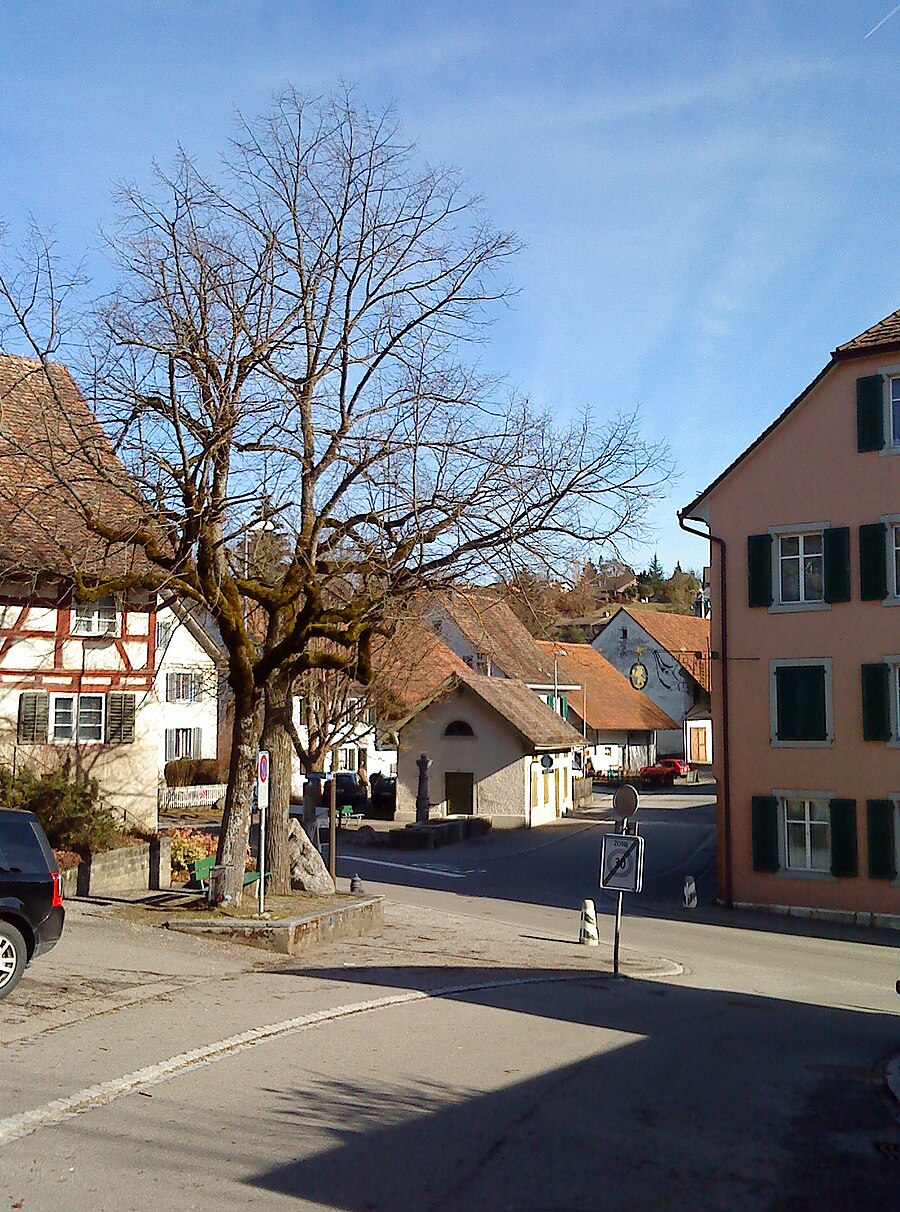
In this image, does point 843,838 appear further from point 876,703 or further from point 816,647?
point 816,647

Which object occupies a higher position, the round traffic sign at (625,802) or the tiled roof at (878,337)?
the tiled roof at (878,337)

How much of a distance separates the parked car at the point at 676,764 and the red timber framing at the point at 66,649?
4224 centimetres

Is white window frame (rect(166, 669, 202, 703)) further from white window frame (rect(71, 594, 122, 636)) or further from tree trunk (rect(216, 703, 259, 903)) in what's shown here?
tree trunk (rect(216, 703, 259, 903))

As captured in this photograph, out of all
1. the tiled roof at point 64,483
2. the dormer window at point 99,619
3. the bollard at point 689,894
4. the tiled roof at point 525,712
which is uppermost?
the tiled roof at point 64,483

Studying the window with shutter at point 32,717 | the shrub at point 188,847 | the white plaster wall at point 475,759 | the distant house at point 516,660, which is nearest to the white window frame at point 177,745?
the white plaster wall at point 475,759

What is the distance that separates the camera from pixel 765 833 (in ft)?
87.3

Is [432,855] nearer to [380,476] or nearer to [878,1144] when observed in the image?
[380,476]

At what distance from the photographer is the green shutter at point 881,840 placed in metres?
25.0

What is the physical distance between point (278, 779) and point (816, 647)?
13.0m

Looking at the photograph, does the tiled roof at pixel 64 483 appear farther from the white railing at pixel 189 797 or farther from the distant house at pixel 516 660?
the distant house at pixel 516 660

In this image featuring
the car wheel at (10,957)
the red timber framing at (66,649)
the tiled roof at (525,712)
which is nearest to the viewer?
the car wheel at (10,957)

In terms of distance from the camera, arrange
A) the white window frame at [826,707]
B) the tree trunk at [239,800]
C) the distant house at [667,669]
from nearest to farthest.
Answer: the tree trunk at [239,800], the white window frame at [826,707], the distant house at [667,669]

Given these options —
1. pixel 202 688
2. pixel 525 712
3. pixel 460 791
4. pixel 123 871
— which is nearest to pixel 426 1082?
pixel 123 871

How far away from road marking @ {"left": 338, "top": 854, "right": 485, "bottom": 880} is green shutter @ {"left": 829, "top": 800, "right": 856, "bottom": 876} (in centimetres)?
940
